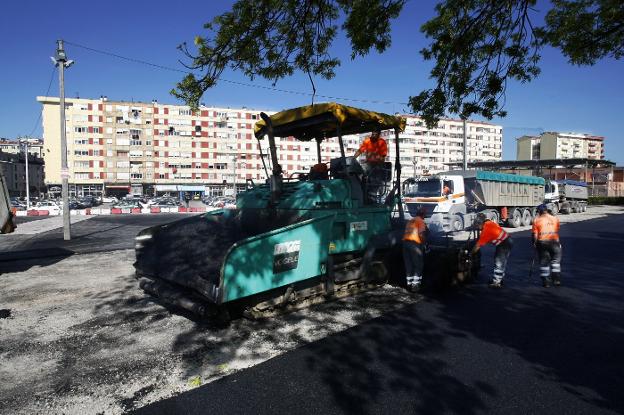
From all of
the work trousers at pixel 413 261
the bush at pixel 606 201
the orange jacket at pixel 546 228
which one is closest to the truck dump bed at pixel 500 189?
the orange jacket at pixel 546 228

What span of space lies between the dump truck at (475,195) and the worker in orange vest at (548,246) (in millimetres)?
5207

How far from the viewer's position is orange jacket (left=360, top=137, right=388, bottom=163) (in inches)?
256

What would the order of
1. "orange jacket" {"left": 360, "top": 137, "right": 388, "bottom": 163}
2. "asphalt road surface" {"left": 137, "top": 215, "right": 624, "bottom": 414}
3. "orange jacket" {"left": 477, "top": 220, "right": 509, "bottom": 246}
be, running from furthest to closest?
1. "orange jacket" {"left": 477, "top": 220, "right": 509, "bottom": 246}
2. "orange jacket" {"left": 360, "top": 137, "right": 388, "bottom": 163}
3. "asphalt road surface" {"left": 137, "top": 215, "right": 624, "bottom": 414}

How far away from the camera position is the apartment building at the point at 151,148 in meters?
67.4

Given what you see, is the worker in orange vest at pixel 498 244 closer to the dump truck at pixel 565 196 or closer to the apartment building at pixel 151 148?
the dump truck at pixel 565 196

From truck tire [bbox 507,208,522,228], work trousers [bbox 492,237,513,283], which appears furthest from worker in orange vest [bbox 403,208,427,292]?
truck tire [bbox 507,208,522,228]

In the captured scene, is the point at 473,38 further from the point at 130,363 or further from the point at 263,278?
the point at 130,363

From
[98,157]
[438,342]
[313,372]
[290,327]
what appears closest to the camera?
[313,372]

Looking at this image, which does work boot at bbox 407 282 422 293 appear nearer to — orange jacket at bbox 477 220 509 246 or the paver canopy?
orange jacket at bbox 477 220 509 246

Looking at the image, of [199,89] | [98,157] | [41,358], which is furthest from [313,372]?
[98,157]

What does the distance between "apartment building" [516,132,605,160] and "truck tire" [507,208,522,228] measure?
9313 cm

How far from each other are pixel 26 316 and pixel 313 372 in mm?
4425

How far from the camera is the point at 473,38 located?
6012 millimetres

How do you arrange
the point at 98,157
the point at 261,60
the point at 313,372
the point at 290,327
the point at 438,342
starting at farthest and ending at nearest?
the point at 98,157, the point at 261,60, the point at 290,327, the point at 438,342, the point at 313,372
